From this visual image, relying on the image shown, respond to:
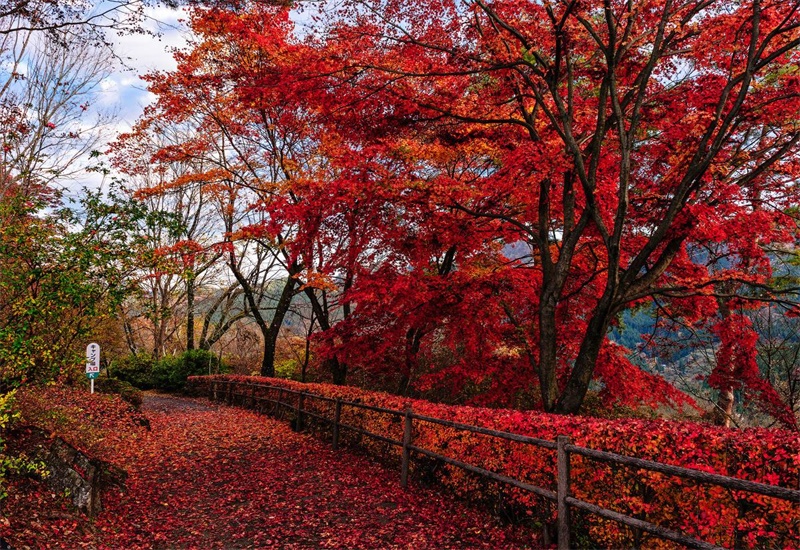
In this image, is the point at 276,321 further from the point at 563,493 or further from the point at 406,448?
the point at 563,493

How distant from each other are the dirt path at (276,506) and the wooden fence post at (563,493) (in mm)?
761

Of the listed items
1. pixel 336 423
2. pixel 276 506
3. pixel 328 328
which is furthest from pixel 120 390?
pixel 276 506

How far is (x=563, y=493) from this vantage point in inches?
186

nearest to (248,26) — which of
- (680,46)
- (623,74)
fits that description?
(623,74)

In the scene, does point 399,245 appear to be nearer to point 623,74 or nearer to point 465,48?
point 465,48

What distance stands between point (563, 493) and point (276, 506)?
425 cm

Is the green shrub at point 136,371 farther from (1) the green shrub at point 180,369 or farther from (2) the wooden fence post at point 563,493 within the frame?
(2) the wooden fence post at point 563,493

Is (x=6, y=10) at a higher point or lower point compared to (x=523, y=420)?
higher

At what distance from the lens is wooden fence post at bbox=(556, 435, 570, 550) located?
471 cm

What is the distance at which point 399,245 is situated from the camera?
10.9 m

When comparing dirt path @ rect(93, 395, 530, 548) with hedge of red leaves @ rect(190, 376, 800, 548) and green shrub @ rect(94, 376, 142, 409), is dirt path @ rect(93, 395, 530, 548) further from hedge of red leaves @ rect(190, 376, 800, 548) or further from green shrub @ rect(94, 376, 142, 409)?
green shrub @ rect(94, 376, 142, 409)

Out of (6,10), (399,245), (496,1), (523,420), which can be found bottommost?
(523,420)

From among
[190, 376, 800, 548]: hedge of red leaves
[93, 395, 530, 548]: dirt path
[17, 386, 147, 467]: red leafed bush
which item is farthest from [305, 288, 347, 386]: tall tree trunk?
[190, 376, 800, 548]: hedge of red leaves

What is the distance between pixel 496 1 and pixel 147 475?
10.3 meters
